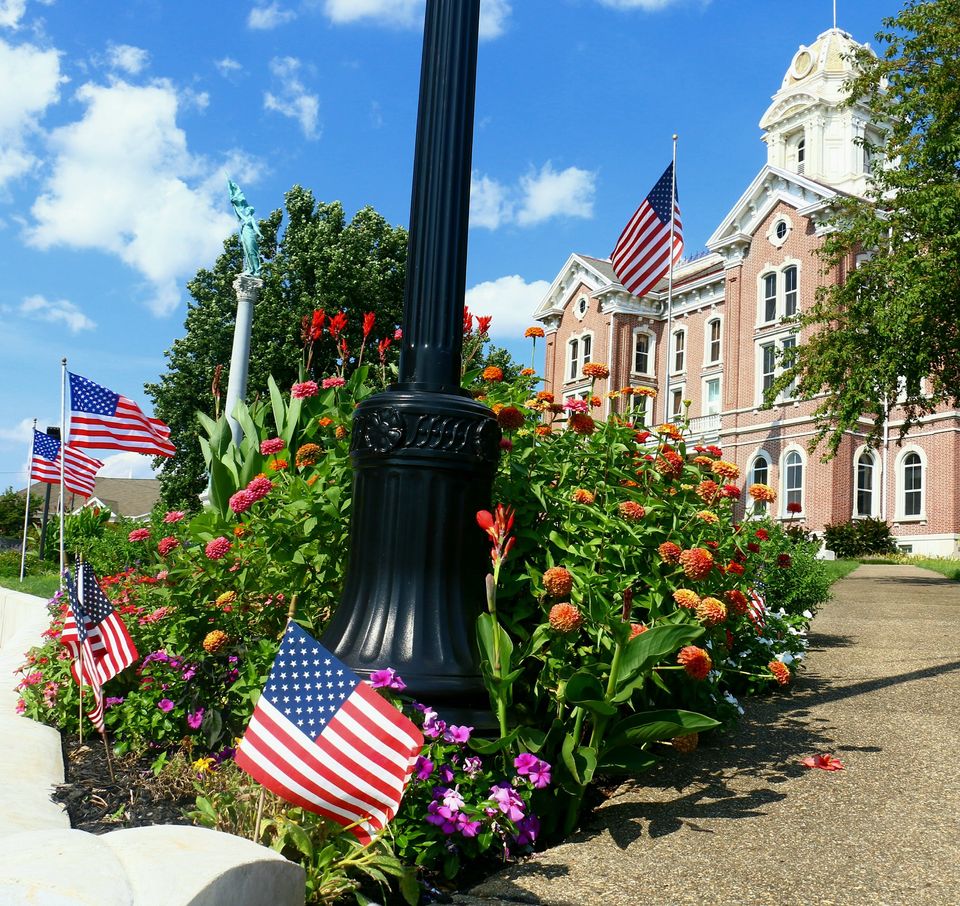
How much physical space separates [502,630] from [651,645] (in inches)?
20.7

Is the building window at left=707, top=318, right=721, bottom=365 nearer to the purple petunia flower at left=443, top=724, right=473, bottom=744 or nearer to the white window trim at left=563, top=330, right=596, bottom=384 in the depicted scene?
the white window trim at left=563, top=330, right=596, bottom=384

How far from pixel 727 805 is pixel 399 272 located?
28801 mm

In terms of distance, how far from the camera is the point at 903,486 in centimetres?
2991

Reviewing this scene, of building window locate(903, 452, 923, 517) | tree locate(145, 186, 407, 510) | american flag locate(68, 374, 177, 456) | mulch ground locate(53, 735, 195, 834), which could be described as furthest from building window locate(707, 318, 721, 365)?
mulch ground locate(53, 735, 195, 834)

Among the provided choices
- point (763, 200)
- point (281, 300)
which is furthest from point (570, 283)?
point (281, 300)

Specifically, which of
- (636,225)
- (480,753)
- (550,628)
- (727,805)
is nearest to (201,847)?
(480,753)

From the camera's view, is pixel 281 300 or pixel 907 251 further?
pixel 281 300

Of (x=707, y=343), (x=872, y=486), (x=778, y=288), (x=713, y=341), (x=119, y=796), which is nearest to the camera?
(x=119, y=796)

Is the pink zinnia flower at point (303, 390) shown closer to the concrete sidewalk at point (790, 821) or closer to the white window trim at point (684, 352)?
the concrete sidewalk at point (790, 821)

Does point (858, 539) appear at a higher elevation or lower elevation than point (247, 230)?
lower

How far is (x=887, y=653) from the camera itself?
696 cm

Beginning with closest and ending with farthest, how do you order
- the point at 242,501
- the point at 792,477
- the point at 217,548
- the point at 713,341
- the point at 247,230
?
Answer: the point at 217,548, the point at 242,501, the point at 247,230, the point at 792,477, the point at 713,341

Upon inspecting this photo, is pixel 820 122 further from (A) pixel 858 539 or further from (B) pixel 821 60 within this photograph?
(A) pixel 858 539

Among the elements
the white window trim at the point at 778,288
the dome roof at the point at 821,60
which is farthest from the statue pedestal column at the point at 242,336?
the dome roof at the point at 821,60
